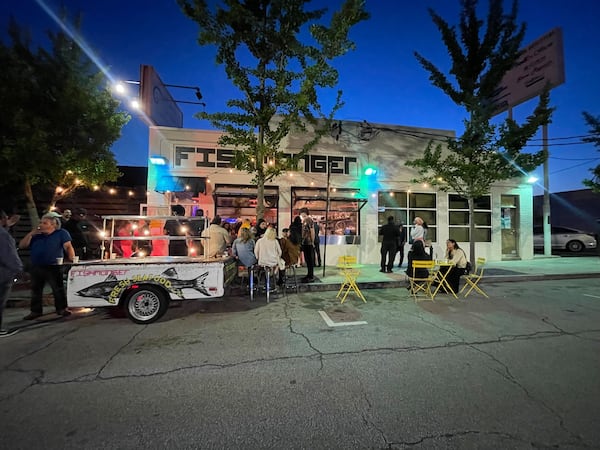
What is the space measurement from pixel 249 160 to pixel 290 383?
20.5ft

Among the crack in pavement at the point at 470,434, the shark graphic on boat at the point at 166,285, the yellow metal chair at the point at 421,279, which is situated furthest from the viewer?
the yellow metal chair at the point at 421,279

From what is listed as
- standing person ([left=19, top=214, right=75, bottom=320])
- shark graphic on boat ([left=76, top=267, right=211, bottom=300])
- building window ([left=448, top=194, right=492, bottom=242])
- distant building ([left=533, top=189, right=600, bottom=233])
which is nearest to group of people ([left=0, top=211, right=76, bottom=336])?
standing person ([left=19, top=214, right=75, bottom=320])

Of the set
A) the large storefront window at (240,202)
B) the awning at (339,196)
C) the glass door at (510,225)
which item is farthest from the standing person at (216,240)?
the glass door at (510,225)

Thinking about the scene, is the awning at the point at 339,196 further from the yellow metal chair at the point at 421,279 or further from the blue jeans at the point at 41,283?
the blue jeans at the point at 41,283

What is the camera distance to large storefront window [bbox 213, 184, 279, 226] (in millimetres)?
10703

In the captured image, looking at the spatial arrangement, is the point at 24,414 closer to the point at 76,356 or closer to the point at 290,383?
the point at 76,356

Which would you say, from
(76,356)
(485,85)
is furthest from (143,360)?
(485,85)

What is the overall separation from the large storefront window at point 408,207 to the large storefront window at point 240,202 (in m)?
4.71

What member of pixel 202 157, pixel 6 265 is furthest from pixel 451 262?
pixel 202 157

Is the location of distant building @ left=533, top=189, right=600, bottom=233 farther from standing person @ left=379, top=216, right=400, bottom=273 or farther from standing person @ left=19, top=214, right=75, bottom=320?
standing person @ left=19, top=214, right=75, bottom=320

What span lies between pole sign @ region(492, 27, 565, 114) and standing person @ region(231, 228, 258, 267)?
42.4ft

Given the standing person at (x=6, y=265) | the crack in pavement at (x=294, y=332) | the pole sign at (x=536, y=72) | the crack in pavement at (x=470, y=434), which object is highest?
the pole sign at (x=536, y=72)

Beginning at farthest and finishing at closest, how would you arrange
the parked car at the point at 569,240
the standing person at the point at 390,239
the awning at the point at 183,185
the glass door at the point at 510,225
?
1. the parked car at the point at 569,240
2. the glass door at the point at 510,225
3. the awning at the point at 183,185
4. the standing person at the point at 390,239

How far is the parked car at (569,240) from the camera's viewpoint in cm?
1624
